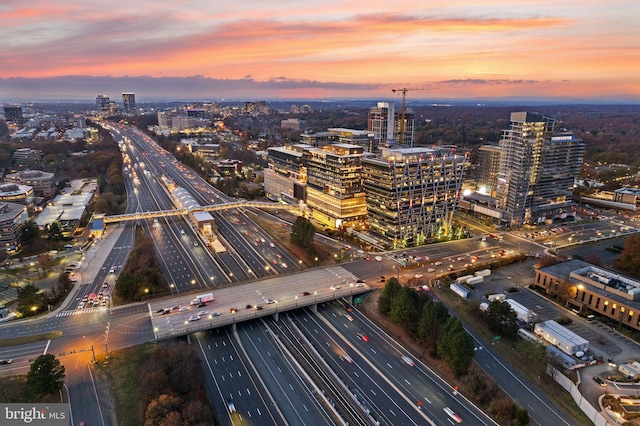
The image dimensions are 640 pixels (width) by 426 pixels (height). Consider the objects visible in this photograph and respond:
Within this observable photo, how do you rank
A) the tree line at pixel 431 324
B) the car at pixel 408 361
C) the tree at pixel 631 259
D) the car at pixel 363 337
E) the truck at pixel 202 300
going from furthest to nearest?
the tree at pixel 631 259, the truck at pixel 202 300, the car at pixel 363 337, the car at pixel 408 361, the tree line at pixel 431 324

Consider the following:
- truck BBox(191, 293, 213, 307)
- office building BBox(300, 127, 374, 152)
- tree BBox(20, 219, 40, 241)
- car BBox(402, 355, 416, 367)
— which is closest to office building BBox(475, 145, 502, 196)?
office building BBox(300, 127, 374, 152)

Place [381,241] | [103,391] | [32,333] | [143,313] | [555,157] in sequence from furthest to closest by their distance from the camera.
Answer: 1. [555,157]
2. [381,241]
3. [143,313]
4. [32,333]
5. [103,391]

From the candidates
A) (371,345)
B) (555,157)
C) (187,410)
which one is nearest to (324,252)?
(371,345)

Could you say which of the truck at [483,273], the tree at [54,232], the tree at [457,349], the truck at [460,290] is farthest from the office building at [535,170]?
the tree at [54,232]

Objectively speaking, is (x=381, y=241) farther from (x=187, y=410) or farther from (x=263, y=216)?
(x=187, y=410)

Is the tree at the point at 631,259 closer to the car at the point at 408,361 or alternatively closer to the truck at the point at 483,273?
the truck at the point at 483,273

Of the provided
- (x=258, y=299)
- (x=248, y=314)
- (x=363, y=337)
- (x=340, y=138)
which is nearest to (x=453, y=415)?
(x=363, y=337)

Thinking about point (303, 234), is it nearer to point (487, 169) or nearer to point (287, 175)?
point (287, 175)
